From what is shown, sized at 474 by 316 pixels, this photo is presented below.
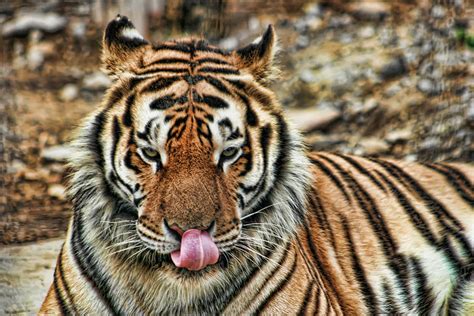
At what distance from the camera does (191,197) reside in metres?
1.99

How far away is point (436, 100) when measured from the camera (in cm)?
473

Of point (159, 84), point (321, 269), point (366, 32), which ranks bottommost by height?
point (321, 269)

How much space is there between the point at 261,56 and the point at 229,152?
1.24ft

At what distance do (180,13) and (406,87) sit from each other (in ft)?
4.88

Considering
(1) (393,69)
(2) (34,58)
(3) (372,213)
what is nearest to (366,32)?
(1) (393,69)

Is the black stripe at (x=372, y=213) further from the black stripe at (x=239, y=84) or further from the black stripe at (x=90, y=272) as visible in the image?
the black stripe at (x=90, y=272)

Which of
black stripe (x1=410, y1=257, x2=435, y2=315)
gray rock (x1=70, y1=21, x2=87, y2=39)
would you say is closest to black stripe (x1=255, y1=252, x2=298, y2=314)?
black stripe (x1=410, y1=257, x2=435, y2=315)

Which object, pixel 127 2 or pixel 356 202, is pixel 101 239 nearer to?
pixel 356 202

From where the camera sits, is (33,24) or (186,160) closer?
(186,160)

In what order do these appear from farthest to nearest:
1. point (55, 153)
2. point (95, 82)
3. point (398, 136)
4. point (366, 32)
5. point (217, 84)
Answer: point (366, 32)
point (95, 82)
point (398, 136)
point (55, 153)
point (217, 84)

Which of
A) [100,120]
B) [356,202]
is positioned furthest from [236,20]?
[100,120]

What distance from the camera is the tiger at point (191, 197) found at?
6.71ft

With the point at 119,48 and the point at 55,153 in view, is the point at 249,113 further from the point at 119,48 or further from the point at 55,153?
the point at 55,153

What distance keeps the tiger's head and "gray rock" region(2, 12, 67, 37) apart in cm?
300
